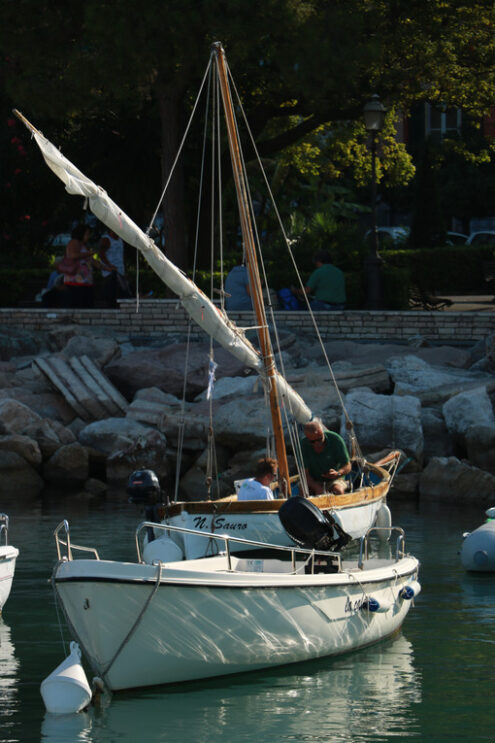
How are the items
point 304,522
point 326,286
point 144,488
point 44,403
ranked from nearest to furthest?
point 304,522 → point 144,488 → point 44,403 → point 326,286

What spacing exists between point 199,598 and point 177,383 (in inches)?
521

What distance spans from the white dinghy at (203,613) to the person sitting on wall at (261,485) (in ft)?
9.47

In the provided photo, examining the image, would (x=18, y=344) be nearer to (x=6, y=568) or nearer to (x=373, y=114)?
(x=373, y=114)

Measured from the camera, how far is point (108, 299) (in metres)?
26.8

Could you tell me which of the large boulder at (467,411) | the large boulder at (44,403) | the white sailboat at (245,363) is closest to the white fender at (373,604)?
the white sailboat at (245,363)

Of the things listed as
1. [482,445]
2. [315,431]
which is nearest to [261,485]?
[315,431]

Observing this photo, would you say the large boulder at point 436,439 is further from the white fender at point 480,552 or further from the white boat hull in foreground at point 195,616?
the white boat hull in foreground at point 195,616

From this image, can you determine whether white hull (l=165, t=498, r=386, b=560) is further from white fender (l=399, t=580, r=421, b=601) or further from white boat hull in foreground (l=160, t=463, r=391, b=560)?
white fender (l=399, t=580, r=421, b=601)

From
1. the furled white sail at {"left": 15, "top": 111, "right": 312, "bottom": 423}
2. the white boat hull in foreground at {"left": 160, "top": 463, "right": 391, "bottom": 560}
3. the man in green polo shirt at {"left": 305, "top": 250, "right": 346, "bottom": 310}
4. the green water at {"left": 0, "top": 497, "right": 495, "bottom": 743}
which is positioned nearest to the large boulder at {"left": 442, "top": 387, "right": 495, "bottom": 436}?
the man in green polo shirt at {"left": 305, "top": 250, "right": 346, "bottom": 310}

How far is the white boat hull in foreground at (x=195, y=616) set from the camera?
29.9 feet

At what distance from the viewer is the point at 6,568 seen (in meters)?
11.8

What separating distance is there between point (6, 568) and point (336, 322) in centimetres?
1360

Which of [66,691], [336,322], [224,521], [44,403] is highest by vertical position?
[336,322]

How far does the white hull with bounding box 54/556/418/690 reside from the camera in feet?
29.9
